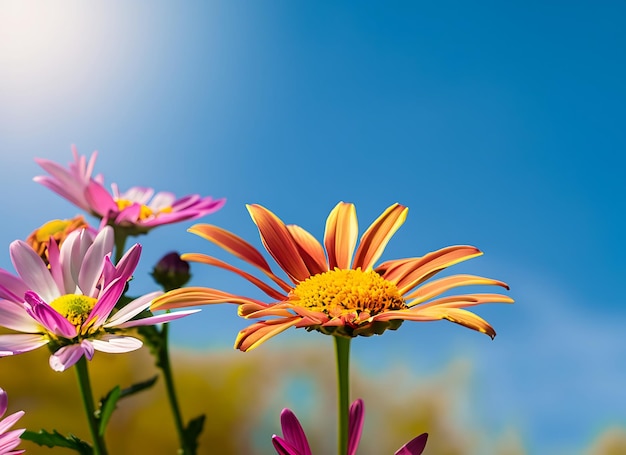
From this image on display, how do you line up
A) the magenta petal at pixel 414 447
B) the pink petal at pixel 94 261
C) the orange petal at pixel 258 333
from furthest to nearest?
1. the pink petal at pixel 94 261
2. the magenta petal at pixel 414 447
3. the orange petal at pixel 258 333

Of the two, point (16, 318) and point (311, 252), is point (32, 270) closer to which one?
point (16, 318)

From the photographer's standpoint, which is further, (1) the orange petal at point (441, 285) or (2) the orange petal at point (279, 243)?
(2) the orange petal at point (279, 243)

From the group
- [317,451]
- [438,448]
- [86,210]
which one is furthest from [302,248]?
[438,448]

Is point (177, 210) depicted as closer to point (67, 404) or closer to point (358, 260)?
point (358, 260)

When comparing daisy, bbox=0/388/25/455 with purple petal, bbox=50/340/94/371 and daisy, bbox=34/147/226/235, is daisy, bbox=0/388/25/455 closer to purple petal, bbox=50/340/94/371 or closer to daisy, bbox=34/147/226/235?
purple petal, bbox=50/340/94/371

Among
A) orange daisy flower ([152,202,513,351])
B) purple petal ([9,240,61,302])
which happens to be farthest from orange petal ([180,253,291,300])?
purple petal ([9,240,61,302])

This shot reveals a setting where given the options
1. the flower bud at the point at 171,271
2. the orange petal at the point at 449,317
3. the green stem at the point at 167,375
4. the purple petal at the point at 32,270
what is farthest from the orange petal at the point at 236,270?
the flower bud at the point at 171,271

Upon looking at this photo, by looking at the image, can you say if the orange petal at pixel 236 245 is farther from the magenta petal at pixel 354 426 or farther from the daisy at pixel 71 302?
the magenta petal at pixel 354 426
